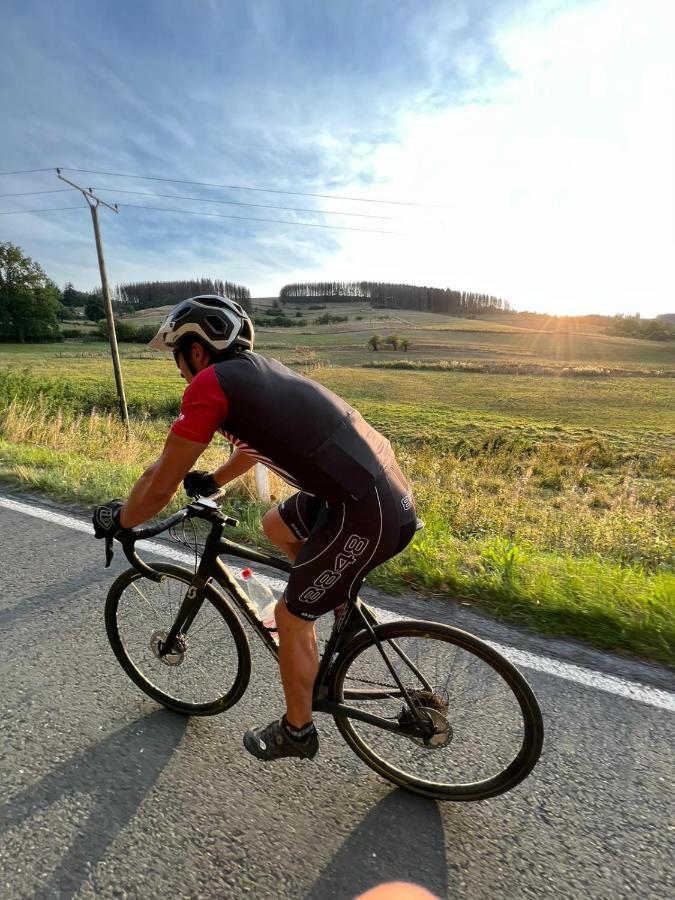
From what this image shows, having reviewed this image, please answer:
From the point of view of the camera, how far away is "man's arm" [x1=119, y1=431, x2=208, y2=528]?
176cm

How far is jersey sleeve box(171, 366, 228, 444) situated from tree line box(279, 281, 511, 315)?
117 meters

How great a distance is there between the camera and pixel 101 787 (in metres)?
1.98

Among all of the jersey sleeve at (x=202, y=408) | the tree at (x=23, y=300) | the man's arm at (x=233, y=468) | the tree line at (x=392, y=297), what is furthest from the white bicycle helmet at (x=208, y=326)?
the tree line at (x=392, y=297)

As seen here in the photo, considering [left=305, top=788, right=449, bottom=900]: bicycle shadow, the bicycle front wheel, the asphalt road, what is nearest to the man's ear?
the bicycle front wheel

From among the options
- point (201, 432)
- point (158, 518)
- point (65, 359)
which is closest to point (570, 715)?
point (201, 432)

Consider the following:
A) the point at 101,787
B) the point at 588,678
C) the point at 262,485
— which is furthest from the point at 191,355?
the point at 262,485

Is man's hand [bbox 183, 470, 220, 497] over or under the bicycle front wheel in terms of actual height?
over

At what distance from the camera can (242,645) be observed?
229 cm

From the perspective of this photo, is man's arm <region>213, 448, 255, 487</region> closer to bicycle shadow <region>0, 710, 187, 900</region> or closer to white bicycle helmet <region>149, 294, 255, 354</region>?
white bicycle helmet <region>149, 294, 255, 354</region>

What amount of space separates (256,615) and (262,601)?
0.08m

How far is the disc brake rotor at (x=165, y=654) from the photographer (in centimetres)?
243

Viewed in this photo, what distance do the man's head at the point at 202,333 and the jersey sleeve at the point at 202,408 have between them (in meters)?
0.25

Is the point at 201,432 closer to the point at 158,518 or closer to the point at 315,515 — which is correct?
the point at 315,515

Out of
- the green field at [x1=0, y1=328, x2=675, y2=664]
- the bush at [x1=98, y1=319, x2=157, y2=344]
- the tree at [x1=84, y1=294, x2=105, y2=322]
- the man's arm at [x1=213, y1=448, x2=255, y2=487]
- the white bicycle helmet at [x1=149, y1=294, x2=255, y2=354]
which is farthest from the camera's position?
the tree at [x1=84, y1=294, x2=105, y2=322]
